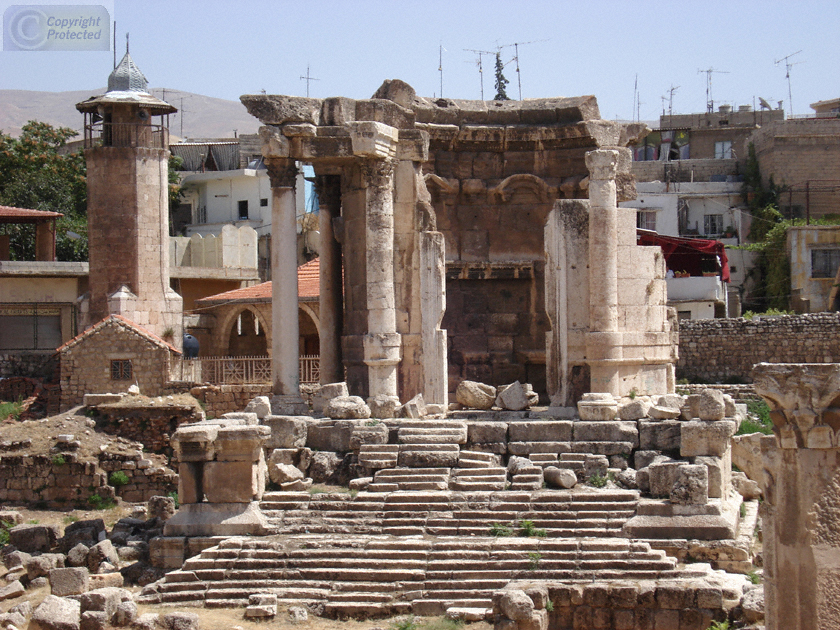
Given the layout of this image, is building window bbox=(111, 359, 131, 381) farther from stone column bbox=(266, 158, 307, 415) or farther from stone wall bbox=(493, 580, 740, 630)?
stone wall bbox=(493, 580, 740, 630)

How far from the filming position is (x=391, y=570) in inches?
480

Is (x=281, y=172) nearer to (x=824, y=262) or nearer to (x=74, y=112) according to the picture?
(x=824, y=262)

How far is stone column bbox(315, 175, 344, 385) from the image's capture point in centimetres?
1862

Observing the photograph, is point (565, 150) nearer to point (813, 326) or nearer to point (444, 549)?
point (444, 549)

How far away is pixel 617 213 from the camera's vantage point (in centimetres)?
1661

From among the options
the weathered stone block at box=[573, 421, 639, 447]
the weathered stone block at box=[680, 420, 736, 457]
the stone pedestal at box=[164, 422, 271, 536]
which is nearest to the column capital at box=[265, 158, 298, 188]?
the stone pedestal at box=[164, 422, 271, 536]

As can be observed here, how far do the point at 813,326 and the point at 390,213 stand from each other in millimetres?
18115

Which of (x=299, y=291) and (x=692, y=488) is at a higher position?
(x=299, y=291)

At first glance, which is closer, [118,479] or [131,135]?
[118,479]

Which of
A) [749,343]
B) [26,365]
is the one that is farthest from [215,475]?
[26,365]

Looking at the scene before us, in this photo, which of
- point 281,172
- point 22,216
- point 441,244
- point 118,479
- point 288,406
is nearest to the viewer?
point 288,406

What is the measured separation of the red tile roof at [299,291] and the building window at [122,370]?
4.91 metres

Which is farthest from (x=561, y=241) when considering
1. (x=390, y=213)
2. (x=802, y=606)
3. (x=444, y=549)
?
(x=802, y=606)

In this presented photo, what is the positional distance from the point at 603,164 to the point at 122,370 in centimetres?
1794
